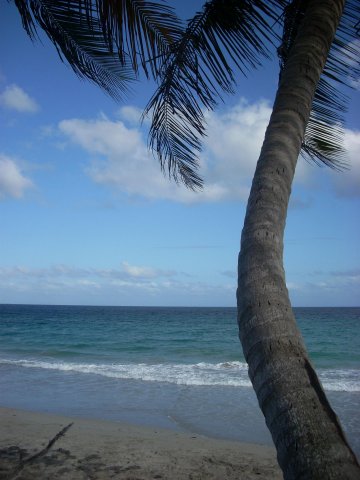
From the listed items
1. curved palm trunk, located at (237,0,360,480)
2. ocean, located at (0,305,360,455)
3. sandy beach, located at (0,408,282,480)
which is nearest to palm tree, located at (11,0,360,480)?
curved palm trunk, located at (237,0,360,480)

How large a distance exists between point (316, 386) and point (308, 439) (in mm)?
182

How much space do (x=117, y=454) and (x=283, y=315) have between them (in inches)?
207

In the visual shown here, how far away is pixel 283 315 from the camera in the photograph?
160cm

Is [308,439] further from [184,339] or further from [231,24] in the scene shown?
[184,339]

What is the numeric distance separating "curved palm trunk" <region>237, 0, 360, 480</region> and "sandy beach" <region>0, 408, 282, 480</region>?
420 cm

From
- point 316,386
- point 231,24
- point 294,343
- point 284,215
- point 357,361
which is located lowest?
point 357,361

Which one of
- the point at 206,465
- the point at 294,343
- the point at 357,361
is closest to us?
the point at 294,343

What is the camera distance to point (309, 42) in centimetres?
253

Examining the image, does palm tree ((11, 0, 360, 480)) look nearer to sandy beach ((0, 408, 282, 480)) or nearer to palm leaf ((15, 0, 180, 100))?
palm leaf ((15, 0, 180, 100))

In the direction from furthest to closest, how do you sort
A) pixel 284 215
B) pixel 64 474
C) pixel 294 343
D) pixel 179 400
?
1. pixel 179 400
2. pixel 64 474
3. pixel 284 215
4. pixel 294 343

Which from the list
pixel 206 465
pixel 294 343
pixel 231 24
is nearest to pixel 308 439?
pixel 294 343

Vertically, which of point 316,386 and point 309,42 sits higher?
point 309,42

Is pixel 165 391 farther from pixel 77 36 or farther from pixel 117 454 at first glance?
pixel 77 36

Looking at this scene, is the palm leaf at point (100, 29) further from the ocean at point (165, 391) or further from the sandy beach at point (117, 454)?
the ocean at point (165, 391)
